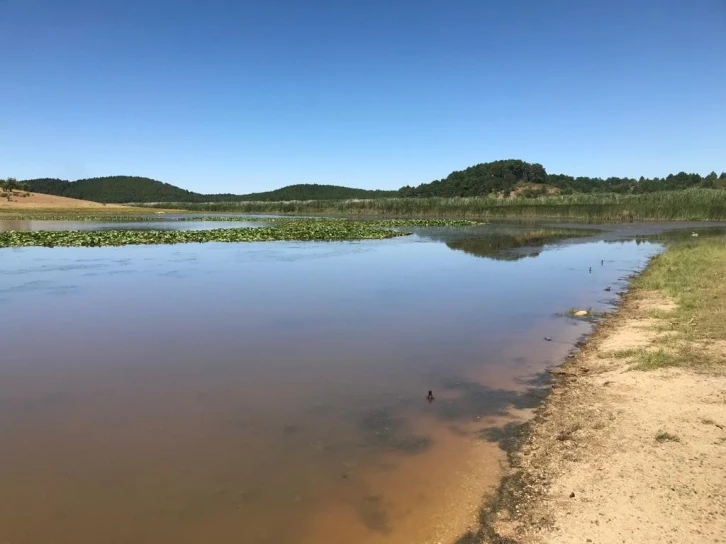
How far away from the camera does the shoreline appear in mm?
3836

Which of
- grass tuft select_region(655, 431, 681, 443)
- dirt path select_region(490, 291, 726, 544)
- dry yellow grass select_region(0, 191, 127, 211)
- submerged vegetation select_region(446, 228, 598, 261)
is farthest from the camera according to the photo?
dry yellow grass select_region(0, 191, 127, 211)

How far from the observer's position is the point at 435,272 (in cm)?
1912

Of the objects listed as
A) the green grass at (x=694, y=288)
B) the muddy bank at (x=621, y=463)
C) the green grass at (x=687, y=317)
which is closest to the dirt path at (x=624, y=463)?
the muddy bank at (x=621, y=463)

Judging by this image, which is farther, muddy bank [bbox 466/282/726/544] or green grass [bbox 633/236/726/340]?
green grass [bbox 633/236/726/340]

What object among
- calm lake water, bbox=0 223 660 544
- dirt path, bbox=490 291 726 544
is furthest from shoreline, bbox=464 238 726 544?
calm lake water, bbox=0 223 660 544

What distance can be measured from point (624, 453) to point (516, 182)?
139 m

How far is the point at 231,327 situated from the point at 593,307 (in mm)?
9124

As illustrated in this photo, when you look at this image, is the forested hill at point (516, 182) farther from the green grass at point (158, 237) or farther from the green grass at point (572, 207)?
the green grass at point (158, 237)

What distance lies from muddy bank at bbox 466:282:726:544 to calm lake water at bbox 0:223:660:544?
14.8 inches

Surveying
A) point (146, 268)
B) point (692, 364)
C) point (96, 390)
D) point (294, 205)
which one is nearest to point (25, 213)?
point (294, 205)

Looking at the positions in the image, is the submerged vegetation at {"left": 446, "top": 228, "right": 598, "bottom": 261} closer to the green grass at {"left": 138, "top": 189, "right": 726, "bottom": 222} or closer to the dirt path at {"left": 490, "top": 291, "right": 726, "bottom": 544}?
the dirt path at {"left": 490, "top": 291, "right": 726, "bottom": 544}

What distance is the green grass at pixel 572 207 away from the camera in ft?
175

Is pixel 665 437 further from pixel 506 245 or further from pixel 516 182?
pixel 516 182

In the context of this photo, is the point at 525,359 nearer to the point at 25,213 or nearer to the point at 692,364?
the point at 692,364
